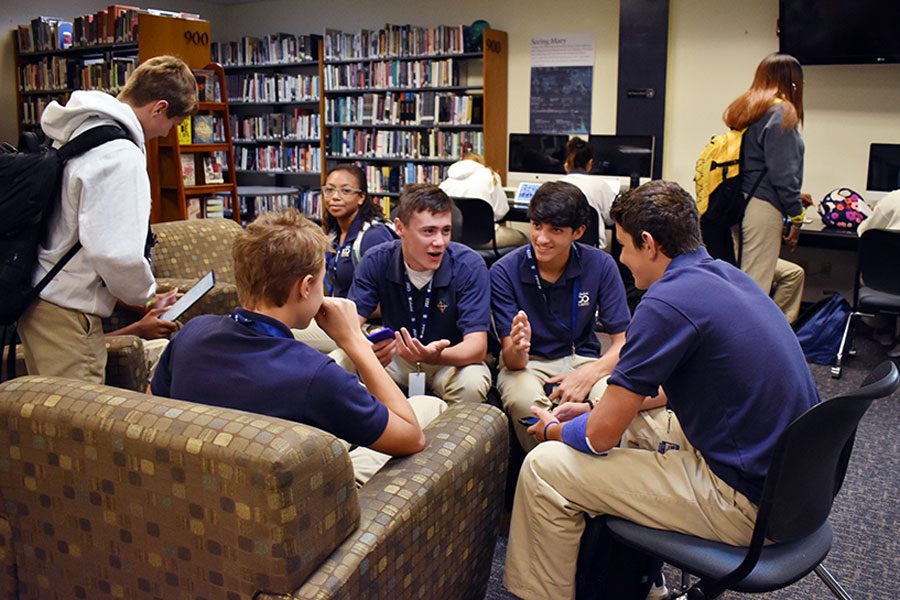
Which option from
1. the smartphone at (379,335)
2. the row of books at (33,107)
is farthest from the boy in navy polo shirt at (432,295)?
the row of books at (33,107)

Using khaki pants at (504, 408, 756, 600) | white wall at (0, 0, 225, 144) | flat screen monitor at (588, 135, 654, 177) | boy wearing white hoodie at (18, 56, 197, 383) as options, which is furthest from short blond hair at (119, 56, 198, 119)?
white wall at (0, 0, 225, 144)

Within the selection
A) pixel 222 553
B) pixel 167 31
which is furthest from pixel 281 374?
pixel 167 31

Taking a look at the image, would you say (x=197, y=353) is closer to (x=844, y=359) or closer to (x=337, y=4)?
(x=844, y=359)

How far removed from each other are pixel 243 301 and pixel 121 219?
693 millimetres

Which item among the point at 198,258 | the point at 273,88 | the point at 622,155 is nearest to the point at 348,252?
the point at 198,258

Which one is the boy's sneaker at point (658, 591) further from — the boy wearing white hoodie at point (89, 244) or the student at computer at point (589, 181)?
the student at computer at point (589, 181)

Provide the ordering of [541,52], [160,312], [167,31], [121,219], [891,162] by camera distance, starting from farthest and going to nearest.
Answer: [541,52]
[167,31]
[891,162]
[160,312]
[121,219]

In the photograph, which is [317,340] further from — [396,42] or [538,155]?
[396,42]

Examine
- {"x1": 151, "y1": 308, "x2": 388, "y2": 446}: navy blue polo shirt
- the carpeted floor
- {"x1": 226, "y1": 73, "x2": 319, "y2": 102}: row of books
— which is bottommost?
the carpeted floor

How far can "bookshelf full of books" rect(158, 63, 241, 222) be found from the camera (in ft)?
17.7

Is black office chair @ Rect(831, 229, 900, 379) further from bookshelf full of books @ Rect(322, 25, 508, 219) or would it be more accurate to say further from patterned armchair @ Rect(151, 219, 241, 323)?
bookshelf full of books @ Rect(322, 25, 508, 219)

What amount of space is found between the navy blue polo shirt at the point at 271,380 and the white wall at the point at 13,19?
7.88 m

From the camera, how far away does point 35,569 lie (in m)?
1.54

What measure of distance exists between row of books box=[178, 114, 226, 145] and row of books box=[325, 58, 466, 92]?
219 centimetres
